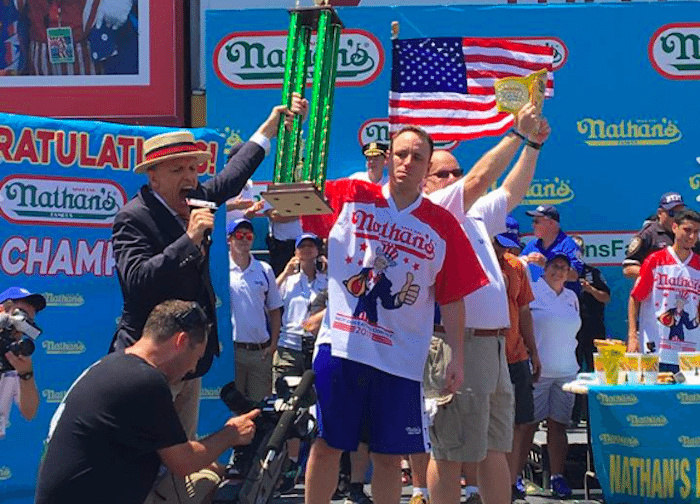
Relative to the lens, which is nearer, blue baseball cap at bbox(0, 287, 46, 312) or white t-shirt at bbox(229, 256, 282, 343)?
blue baseball cap at bbox(0, 287, 46, 312)

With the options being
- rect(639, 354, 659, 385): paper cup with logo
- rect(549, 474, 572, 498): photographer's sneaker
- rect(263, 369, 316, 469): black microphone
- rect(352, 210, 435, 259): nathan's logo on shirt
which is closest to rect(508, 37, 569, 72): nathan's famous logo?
rect(639, 354, 659, 385): paper cup with logo

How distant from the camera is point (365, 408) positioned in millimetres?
5371

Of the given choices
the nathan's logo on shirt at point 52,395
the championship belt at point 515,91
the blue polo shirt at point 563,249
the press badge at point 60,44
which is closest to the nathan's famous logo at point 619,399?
the blue polo shirt at point 563,249

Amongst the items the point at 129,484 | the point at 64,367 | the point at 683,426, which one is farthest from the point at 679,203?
the point at 129,484

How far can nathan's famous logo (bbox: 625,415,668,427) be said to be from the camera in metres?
7.52

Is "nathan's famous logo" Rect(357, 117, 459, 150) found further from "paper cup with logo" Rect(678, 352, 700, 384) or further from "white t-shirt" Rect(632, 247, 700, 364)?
"paper cup with logo" Rect(678, 352, 700, 384)

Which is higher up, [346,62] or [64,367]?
[346,62]

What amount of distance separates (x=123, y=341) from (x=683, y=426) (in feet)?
12.2

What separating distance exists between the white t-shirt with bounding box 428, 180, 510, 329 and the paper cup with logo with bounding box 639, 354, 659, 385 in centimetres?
167

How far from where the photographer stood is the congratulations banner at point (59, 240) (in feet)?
23.9

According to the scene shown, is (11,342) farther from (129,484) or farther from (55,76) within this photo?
(55,76)

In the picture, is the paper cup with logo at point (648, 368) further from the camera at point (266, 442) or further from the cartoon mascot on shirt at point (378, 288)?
the camera at point (266, 442)

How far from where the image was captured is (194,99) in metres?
12.4

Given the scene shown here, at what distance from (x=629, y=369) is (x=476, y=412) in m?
1.92
